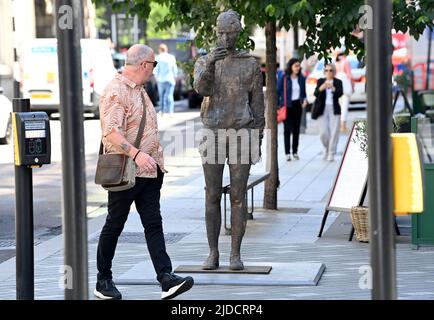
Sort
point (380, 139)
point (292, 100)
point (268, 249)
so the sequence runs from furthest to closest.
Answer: point (292, 100) → point (268, 249) → point (380, 139)

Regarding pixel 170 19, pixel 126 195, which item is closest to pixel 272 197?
pixel 170 19

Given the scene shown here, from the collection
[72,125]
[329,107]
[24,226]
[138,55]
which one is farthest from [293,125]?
[72,125]

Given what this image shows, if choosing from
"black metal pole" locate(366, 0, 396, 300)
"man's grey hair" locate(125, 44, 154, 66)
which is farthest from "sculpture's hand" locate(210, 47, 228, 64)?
"black metal pole" locate(366, 0, 396, 300)

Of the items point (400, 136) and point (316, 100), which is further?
point (316, 100)

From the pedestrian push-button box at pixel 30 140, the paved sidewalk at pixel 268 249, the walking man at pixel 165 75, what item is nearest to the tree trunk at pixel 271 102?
the paved sidewalk at pixel 268 249

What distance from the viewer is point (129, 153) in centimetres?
788

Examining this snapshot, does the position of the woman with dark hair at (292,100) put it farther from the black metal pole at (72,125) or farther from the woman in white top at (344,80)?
the black metal pole at (72,125)

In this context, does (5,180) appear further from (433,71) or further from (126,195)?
(433,71)

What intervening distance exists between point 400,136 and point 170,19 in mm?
8620

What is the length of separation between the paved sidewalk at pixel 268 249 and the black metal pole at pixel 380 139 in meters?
3.26

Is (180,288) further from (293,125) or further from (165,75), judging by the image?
(165,75)

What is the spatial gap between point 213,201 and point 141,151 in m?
1.24

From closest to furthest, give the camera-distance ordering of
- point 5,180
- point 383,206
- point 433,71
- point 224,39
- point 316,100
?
point 383,206
point 224,39
point 5,180
point 316,100
point 433,71

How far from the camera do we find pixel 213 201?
29.8 ft
